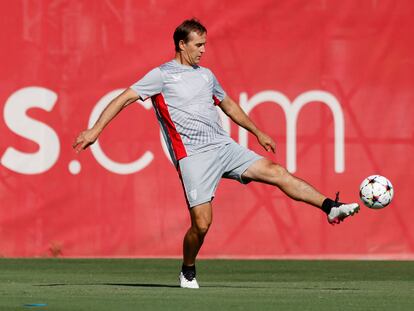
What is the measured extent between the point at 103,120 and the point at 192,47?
1.03 metres

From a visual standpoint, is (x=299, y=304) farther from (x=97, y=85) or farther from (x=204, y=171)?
(x=97, y=85)

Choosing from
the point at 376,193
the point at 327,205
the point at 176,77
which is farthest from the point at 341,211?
the point at 176,77

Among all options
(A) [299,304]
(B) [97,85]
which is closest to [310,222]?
(B) [97,85]

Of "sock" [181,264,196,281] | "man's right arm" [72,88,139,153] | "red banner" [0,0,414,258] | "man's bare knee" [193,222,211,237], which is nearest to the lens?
"man's right arm" [72,88,139,153]

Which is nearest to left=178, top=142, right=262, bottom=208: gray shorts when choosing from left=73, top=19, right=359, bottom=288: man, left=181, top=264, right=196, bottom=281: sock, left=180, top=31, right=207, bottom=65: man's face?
left=73, top=19, right=359, bottom=288: man

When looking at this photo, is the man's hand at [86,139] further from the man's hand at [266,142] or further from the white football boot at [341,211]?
the white football boot at [341,211]

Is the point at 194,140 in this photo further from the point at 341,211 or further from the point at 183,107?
the point at 341,211

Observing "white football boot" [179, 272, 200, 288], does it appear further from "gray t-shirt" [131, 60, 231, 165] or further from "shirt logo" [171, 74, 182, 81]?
"shirt logo" [171, 74, 182, 81]

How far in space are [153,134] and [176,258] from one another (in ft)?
4.54

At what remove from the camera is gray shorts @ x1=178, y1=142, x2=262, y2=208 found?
10.2 meters

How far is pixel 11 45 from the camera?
13.9m

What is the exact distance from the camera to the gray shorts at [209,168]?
1016 centimetres

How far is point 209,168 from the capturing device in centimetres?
1026

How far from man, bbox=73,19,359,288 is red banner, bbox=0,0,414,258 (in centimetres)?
361
